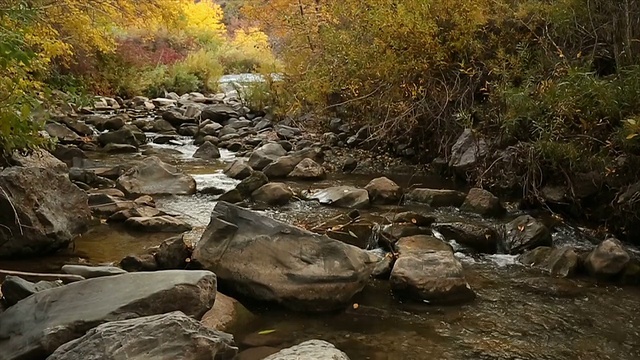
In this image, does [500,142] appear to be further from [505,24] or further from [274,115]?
[274,115]

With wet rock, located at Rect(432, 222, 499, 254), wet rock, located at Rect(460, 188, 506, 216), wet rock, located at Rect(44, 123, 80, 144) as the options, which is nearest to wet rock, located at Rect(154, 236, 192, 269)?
wet rock, located at Rect(432, 222, 499, 254)

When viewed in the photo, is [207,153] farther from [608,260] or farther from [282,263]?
[608,260]

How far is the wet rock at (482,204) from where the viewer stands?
700 centimetres

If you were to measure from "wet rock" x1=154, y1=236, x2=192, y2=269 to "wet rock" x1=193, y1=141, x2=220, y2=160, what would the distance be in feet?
19.7

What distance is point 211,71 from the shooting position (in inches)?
934

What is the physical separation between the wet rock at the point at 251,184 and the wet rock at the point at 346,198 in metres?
0.75

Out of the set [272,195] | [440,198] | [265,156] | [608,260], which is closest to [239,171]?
[265,156]

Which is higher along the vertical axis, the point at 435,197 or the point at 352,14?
the point at 352,14

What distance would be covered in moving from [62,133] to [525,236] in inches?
359

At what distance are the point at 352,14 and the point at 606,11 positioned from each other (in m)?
3.36

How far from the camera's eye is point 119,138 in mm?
11922

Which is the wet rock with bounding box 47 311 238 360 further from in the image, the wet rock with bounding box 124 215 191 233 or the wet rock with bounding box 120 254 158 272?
the wet rock with bounding box 124 215 191 233

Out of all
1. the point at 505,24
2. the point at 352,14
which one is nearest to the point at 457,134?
the point at 505,24

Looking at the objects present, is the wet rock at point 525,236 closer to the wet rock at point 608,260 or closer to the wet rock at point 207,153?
the wet rock at point 608,260
